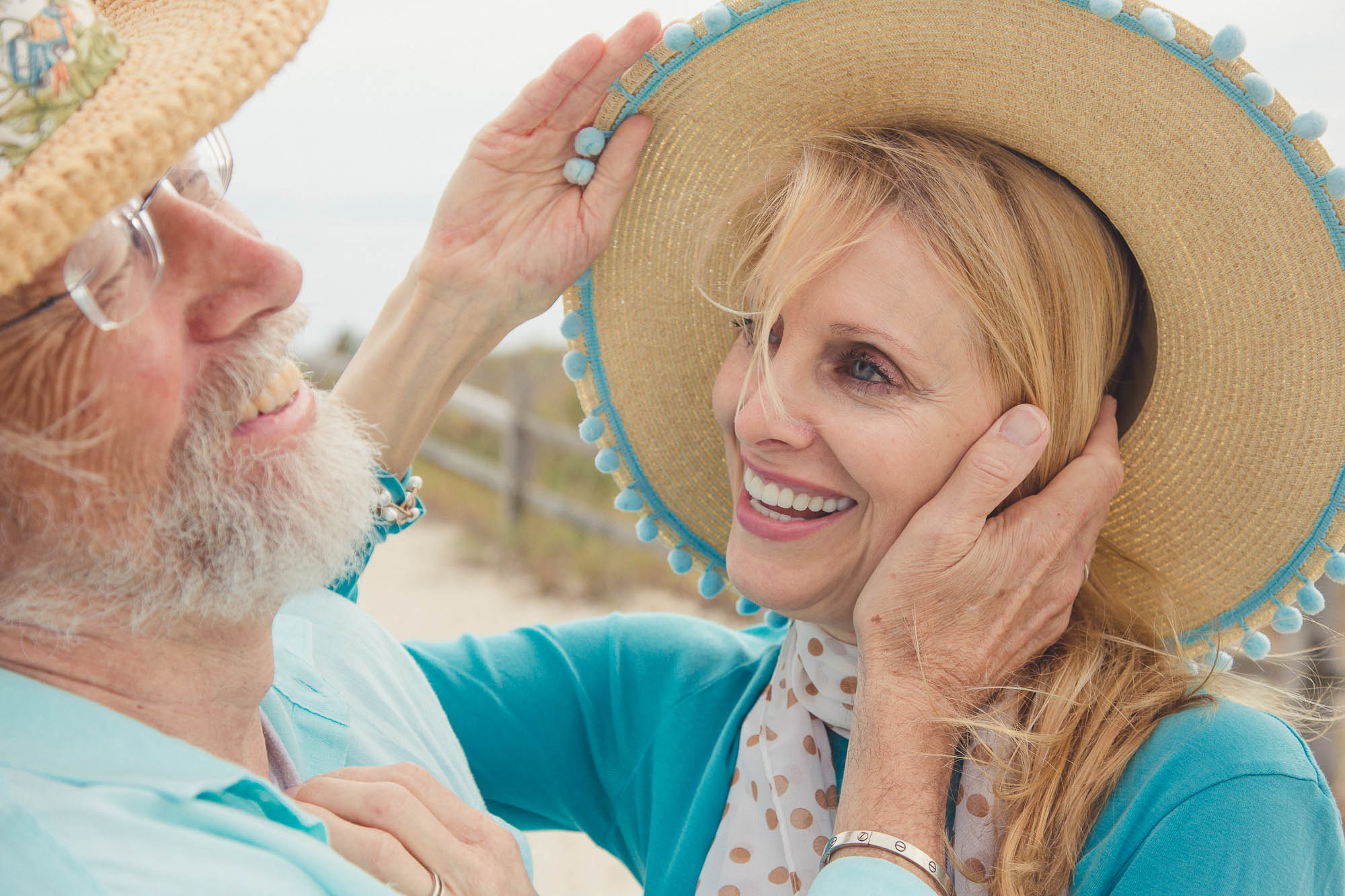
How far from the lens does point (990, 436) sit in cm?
185

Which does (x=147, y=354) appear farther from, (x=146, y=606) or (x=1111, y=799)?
(x=1111, y=799)

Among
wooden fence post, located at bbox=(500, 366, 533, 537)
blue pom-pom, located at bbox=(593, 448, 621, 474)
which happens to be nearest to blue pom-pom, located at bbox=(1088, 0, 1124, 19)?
blue pom-pom, located at bbox=(593, 448, 621, 474)

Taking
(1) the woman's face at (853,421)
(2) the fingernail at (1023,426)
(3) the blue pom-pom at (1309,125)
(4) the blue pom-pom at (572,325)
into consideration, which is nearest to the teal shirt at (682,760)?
(1) the woman's face at (853,421)

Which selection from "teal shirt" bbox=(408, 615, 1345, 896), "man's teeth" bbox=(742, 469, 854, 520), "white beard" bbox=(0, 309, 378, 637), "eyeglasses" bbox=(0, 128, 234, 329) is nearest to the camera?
"eyeglasses" bbox=(0, 128, 234, 329)

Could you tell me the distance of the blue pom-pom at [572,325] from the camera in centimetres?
239

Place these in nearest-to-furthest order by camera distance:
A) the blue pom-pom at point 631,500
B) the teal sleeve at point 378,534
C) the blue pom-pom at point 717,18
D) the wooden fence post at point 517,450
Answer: the blue pom-pom at point 717,18 → the teal sleeve at point 378,534 → the blue pom-pom at point 631,500 → the wooden fence post at point 517,450

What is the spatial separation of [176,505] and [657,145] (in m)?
1.20

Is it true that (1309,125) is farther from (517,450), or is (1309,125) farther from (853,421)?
(517,450)

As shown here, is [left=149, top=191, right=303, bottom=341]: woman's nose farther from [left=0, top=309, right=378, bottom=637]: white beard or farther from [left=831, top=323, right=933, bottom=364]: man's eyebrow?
[left=831, top=323, right=933, bottom=364]: man's eyebrow

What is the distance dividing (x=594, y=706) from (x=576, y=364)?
79 centimetres

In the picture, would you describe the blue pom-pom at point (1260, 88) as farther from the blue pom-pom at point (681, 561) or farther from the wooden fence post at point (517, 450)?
the wooden fence post at point (517, 450)

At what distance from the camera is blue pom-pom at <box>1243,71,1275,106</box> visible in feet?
5.25

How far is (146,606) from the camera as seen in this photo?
1.50 m

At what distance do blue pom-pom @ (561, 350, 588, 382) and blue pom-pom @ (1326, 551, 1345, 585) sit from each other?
154 cm
